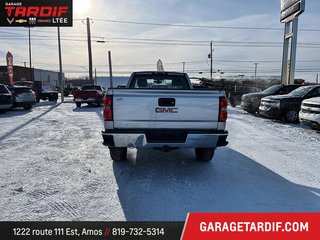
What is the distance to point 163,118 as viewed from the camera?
532cm

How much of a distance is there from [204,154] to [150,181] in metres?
1.63

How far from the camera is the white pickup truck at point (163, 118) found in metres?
5.28

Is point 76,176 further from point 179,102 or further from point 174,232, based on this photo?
point 174,232

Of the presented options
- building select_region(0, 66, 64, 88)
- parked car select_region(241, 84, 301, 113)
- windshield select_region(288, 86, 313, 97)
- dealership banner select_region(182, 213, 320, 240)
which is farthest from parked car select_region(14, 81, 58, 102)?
building select_region(0, 66, 64, 88)

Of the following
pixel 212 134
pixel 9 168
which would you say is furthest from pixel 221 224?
pixel 9 168

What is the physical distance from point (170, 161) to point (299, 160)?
110 inches

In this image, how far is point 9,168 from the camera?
236 inches

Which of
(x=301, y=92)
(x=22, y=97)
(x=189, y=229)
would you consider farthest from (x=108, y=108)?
(x=22, y=97)

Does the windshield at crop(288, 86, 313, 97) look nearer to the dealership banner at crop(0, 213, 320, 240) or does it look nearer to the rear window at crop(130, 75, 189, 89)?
the rear window at crop(130, 75, 189, 89)

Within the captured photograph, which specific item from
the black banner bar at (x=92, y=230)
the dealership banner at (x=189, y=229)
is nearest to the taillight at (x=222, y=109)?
A: the dealership banner at (x=189, y=229)

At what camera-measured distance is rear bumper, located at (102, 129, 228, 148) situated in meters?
5.29

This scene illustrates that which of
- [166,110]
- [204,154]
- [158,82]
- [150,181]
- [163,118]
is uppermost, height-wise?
[158,82]

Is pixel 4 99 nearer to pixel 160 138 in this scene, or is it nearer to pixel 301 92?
pixel 160 138

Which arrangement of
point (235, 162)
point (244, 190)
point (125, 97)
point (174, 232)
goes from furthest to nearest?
point (235, 162) < point (125, 97) < point (244, 190) < point (174, 232)
